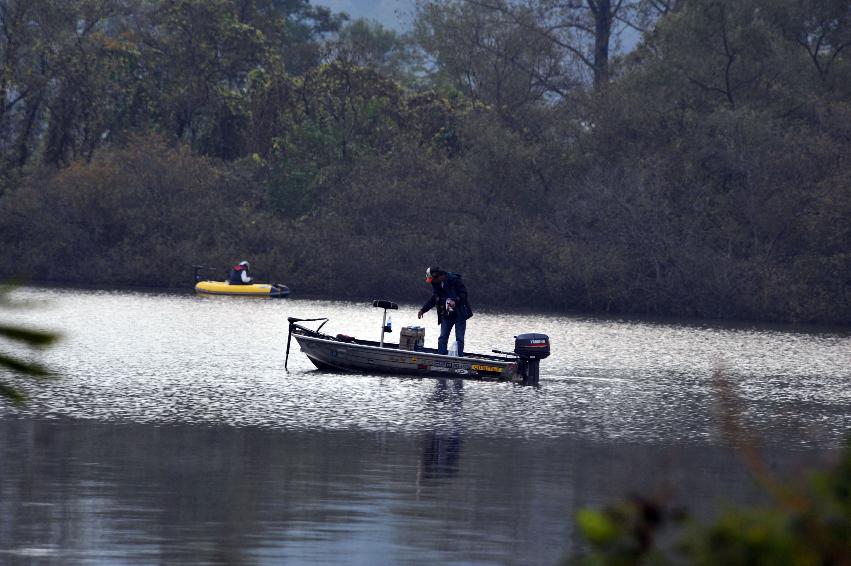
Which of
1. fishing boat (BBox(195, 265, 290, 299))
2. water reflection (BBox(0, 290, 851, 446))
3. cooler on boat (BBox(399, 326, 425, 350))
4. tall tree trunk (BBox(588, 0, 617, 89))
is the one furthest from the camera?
tall tree trunk (BBox(588, 0, 617, 89))

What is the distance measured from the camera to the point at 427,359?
2559cm

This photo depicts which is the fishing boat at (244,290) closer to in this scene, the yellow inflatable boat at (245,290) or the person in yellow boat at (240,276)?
the yellow inflatable boat at (245,290)

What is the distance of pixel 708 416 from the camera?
2256 centimetres

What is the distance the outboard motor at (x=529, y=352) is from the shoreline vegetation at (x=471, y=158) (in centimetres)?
3001

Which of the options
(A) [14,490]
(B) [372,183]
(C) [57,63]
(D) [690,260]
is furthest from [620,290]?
(A) [14,490]

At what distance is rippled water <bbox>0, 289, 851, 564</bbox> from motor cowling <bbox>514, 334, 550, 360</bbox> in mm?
715

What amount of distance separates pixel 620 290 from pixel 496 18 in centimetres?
1966

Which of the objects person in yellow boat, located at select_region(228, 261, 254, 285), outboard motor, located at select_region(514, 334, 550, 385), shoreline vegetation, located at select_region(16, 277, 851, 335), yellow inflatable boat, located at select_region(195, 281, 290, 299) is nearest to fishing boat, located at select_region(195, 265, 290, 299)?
yellow inflatable boat, located at select_region(195, 281, 290, 299)

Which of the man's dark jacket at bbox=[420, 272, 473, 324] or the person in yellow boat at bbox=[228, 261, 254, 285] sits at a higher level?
the person in yellow boat at bbox=[228, 261, 254, 285]

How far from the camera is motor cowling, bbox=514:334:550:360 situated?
2525cm

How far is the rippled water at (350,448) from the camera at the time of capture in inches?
469

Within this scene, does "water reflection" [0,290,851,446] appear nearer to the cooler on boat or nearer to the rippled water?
the rippled water

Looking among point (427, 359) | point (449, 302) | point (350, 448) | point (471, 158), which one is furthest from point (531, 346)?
point (471, 158)

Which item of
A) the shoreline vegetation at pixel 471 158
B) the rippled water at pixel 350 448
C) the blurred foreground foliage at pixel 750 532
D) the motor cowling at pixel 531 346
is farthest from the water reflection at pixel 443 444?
the shoreline vegetation at pixel 471 158
